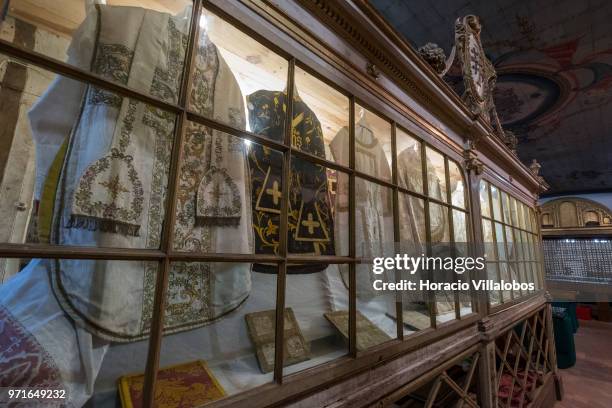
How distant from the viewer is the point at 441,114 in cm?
143

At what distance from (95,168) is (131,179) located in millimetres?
58

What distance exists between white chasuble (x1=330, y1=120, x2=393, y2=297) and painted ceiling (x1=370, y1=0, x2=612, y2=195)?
1780mm

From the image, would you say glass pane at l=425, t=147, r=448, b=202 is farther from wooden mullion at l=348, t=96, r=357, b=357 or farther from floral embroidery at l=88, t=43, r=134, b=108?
floral embroidery at l=88, t=43, r=134, b=108

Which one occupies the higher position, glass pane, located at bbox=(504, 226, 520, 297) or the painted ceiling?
the painted ceiling

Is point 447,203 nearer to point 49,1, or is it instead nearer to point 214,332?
point 214,332

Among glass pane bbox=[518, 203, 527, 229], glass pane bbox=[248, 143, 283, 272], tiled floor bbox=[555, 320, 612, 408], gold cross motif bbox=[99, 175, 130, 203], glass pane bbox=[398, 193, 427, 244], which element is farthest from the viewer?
tiled floor bbox=[555, 320, 612, 408]

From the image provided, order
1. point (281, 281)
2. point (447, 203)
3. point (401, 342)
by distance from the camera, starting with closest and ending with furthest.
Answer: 1. point (281, 281)
2. point (401, 342)
3. point (447, 203)

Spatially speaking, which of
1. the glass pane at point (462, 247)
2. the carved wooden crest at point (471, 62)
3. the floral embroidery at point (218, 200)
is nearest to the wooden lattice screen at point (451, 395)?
the glass pane at point (462, 247)

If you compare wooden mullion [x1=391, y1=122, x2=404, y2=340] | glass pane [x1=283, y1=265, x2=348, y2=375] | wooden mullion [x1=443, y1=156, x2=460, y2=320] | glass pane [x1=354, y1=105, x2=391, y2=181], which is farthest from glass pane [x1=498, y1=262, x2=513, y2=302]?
glass pane [x1=283, y1=265, x2=348, y2=375]

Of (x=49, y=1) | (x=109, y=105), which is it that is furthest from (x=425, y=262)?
(x=49, y=1)

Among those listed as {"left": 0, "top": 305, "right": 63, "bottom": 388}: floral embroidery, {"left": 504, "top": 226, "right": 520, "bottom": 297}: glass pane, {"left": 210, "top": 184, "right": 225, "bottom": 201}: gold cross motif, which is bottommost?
{"left": 0, "top": 305, "right": 63, "bottom": 388}: floral embroidery

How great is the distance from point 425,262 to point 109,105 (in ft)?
3.88

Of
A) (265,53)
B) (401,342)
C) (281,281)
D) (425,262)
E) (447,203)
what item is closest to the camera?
(281,281)

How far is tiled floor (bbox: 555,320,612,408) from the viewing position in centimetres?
266
